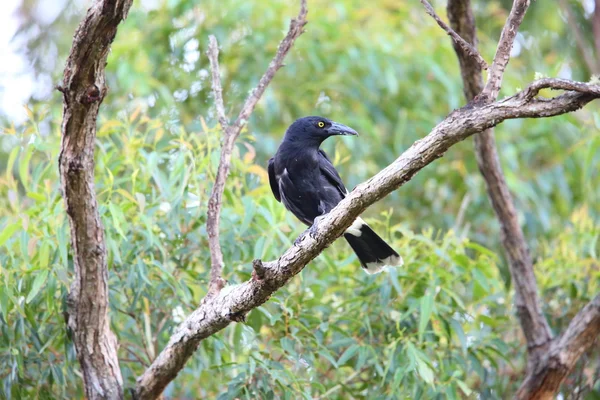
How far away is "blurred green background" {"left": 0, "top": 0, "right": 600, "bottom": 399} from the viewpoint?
4.26 metres

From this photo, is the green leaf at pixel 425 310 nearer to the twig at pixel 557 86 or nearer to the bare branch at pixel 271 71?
the bare branch at pixel 271 71

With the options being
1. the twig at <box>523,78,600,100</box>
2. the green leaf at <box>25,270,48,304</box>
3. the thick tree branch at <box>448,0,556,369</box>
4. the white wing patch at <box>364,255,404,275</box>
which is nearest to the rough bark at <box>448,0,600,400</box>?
the thick tree branch at <box>448,0,556,369</box>

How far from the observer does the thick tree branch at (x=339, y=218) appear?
2.91m

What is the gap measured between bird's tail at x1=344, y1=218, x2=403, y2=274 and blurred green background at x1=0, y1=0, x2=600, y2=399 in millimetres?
110

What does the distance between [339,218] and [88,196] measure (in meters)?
1.18

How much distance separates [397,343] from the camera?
15.1 feet

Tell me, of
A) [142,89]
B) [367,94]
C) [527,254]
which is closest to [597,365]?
[527,254]

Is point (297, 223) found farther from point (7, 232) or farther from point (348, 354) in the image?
point (7, 232)

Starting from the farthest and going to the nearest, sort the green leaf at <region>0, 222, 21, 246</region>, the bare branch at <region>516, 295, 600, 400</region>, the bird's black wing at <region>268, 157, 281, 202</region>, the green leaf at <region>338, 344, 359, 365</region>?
1. the bird's black wing at <region>268, 157, 281, 202</region>
2. the bare branch at <region>516, 295, 600, 400</region>
3. the green leaf at <region>338, 344, 359, 365</region>
4. the green leaf at <region>0, 222, 21, 246</region>

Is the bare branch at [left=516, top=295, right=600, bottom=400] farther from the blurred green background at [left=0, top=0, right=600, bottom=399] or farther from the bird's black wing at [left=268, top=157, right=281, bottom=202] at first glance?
the bird's black wing at [left=268, top=157, right=281, bottom=202]

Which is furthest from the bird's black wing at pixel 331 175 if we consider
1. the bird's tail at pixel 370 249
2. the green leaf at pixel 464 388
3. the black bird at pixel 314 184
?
the green leaf at pixel 464 388

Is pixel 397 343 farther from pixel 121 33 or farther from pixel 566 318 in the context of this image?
pixel 121 33

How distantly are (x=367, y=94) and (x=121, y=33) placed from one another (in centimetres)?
254

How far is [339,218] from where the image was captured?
3.16 meters
